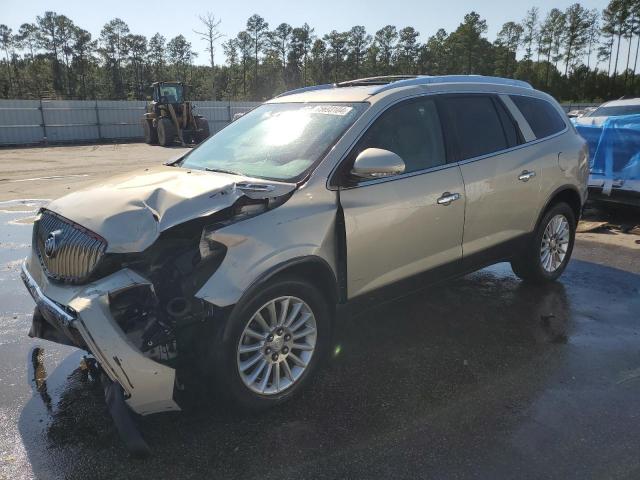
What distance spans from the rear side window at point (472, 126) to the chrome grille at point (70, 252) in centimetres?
256

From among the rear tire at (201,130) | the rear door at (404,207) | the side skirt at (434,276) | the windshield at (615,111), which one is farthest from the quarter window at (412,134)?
the rear tire at (201,130)

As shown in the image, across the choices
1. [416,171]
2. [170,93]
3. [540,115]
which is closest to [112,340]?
[416,171]

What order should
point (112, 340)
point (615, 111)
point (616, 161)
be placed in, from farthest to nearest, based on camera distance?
point (615, 111) < point (616, 161) < point (112, 340)

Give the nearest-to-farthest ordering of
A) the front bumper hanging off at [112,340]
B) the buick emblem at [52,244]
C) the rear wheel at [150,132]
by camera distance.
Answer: the front bumper hanging off at [112,340]
the buick emblem at [52,244]
the rear wheel at [150,132]

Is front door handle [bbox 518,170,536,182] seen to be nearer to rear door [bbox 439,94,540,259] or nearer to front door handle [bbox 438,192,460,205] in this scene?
rear door [bbox 439,94,540,259]

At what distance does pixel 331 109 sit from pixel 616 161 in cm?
593

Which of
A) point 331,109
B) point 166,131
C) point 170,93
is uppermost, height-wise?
point 170,93

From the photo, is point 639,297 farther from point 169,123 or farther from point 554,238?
point 169,123

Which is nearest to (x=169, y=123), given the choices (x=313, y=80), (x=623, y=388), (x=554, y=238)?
(x=554, y=238)

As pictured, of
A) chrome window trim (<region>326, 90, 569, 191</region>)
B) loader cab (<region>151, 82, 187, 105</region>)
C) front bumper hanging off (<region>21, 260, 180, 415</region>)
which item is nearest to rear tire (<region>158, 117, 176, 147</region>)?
loader cab (<region>151, 82, 187, 105</region>)

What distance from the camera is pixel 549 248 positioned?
5156 millimetres

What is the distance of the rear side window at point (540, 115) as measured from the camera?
4691 millimetres

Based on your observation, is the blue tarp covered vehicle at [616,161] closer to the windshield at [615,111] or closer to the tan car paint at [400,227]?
the windshield at [615,111]

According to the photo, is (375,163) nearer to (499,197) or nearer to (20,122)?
(499,197)
